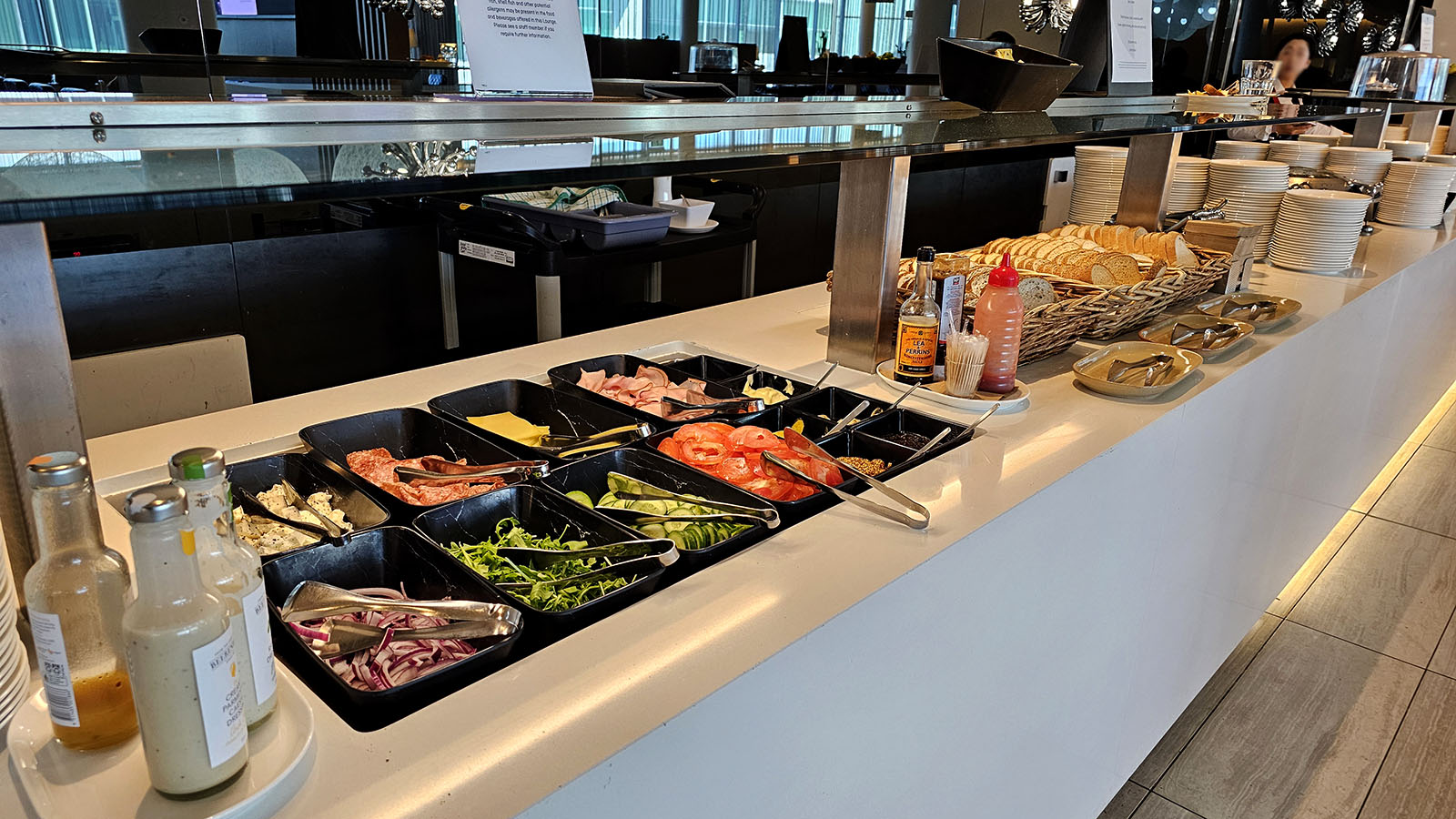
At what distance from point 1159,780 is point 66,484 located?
6.84 feet

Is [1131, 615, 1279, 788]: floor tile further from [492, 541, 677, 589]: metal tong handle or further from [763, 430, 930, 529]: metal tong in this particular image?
[492, 541, 677, 589]: metal tong handle

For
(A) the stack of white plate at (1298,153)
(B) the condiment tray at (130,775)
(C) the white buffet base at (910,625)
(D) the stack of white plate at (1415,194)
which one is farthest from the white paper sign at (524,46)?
(D) the stack of white plate at (1415,194)

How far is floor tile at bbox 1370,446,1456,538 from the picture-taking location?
328 cm

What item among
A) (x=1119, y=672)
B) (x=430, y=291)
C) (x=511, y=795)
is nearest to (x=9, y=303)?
(x=511, y=795)

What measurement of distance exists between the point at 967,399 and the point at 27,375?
4.14 feet

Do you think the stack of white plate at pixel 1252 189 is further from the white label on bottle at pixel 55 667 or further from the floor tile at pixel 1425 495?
the white label on bottle at pixel 55 667

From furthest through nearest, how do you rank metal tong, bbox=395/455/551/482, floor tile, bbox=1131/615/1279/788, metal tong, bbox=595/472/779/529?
1. floor tile, bbox=1131/615/1279/788
2. metal tong, bbox=395/455/551/482
3. metal tong, bbox=595/472/779/529

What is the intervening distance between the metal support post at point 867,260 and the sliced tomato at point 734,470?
48cm

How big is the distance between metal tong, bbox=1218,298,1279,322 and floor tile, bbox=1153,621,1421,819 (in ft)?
3.01

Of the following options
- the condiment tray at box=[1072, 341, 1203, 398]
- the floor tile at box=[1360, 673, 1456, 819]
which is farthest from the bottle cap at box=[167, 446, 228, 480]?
the floor tile at box=[1360, 673, 1456, 819]

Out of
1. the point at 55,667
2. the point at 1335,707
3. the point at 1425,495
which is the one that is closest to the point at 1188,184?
the point at 1335,707

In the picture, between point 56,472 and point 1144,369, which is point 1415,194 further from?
point 56,472

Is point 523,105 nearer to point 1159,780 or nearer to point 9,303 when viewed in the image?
point 9,303

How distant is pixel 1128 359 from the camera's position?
5.94 ft
